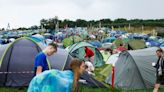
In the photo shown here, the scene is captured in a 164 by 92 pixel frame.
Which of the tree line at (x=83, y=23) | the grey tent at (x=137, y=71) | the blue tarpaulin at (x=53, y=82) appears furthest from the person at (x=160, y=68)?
the tree line at (x=83, y=23)

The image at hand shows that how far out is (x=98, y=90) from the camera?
14.0 meters

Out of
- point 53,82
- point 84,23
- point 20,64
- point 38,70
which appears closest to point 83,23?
point 84,23

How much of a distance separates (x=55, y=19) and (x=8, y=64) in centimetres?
7806

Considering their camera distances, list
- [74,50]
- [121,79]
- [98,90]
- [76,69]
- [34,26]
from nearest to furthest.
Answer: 1. [76,69]
2. [98,90]
3. [121,79]
4. [74,50]
5. [34,26]

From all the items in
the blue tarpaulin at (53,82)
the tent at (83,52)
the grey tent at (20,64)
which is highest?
the blue tarpaulin at (53,82)

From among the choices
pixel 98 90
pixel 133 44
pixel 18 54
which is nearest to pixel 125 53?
pixel 98 90

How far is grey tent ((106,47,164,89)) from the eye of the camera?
15.2m

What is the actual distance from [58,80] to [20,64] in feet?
27.2

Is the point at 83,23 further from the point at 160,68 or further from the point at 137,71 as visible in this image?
the point at 160,68

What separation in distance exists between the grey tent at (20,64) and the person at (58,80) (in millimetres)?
7857

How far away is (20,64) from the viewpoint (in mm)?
14320

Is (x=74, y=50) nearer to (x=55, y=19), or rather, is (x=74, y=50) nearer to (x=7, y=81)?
(x=7, y=81)

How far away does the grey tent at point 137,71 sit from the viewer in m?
15.2

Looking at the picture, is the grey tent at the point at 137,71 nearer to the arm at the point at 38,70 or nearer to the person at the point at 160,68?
the person at the point at 160,68
